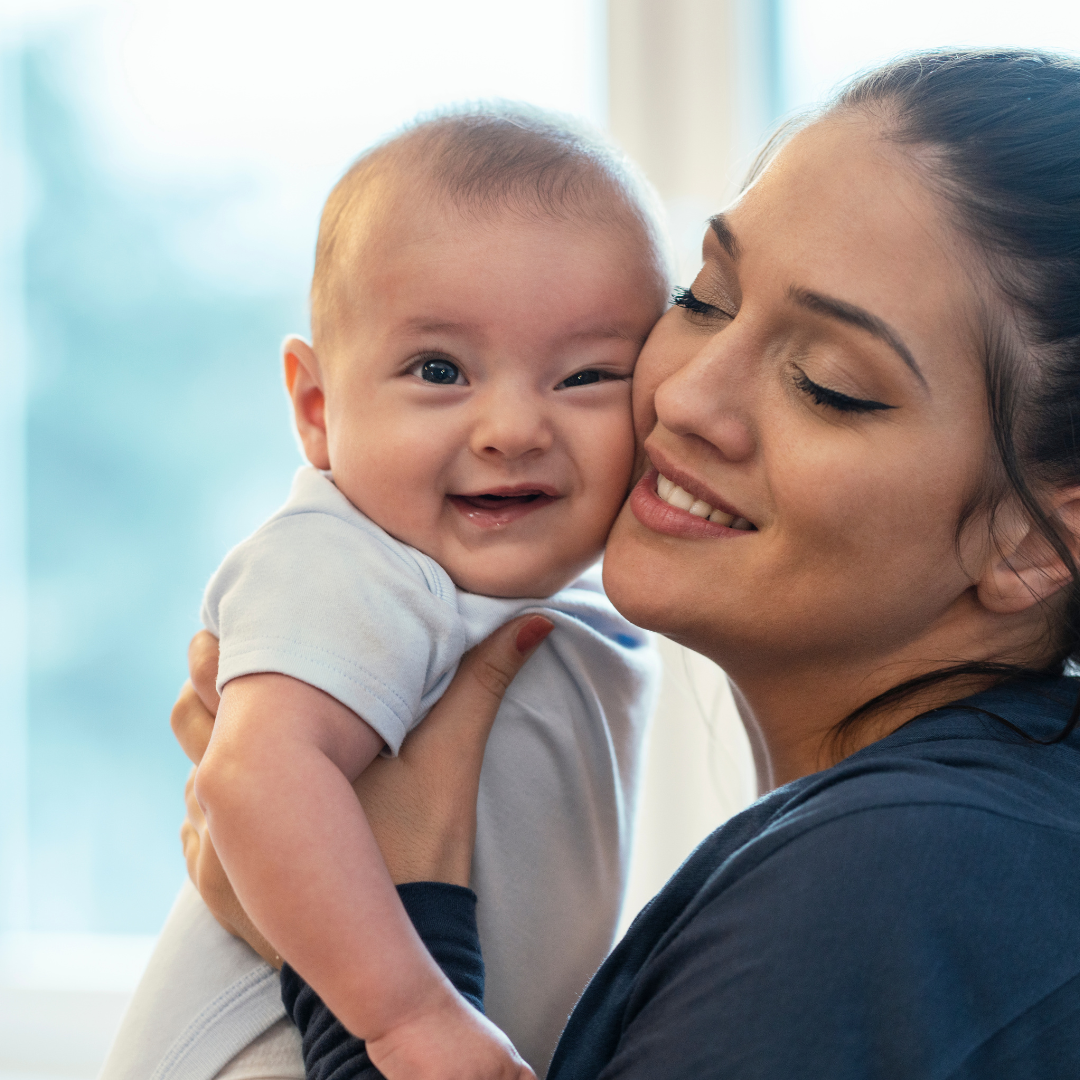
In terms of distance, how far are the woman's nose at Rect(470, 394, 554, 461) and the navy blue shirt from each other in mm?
432

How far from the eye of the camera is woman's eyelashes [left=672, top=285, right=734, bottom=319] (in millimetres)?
1100

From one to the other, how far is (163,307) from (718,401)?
161cm

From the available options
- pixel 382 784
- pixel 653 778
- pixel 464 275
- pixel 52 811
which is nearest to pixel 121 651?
pixel 52 811

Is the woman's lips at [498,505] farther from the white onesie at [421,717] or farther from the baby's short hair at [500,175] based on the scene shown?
the baby's short hair at [500,175]

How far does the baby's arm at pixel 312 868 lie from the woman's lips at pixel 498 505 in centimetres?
28

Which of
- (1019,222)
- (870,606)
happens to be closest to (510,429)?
(870,606)

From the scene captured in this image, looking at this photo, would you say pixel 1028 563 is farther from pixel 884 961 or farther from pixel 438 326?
pixel 438 326

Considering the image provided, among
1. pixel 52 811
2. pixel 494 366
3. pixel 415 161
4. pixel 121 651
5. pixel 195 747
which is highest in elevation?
pixel 415 161

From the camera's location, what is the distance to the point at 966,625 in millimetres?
1070

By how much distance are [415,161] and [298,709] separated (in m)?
0.59

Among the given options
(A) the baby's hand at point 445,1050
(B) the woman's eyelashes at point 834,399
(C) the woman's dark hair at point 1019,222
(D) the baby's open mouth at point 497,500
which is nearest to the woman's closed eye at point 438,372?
(D) the baby's open mouth at point 497,500

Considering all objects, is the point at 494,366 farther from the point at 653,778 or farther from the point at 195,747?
the point at 653,778

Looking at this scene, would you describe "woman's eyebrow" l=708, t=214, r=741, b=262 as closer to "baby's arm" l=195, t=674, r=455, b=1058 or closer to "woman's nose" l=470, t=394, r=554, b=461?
"woman's nose" l=470, t=394, r=554, b=461

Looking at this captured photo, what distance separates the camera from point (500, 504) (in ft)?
A: 3.67
